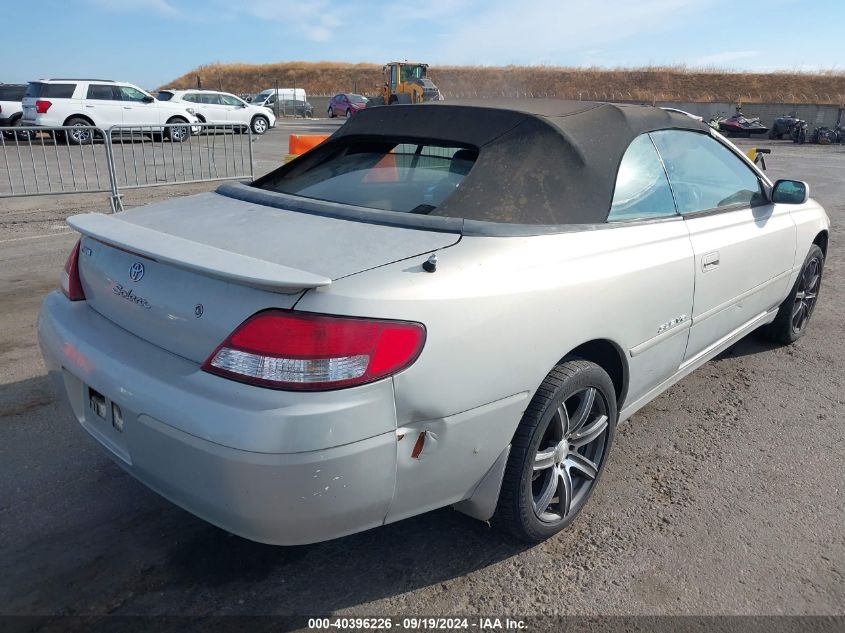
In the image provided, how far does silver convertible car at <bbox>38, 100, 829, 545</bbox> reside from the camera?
180cm

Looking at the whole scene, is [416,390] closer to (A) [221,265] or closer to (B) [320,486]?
(B) [320,486]

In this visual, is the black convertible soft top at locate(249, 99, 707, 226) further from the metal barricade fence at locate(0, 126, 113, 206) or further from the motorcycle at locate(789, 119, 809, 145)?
the motorcycle at locate(789, 119, 809, 145)

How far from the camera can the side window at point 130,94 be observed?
19477mm

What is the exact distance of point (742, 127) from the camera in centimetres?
3338

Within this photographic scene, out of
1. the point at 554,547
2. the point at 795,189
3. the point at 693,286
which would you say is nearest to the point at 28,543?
the point at 554,547

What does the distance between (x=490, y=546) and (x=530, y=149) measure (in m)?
1.59

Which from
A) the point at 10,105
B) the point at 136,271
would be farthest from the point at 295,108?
the point at 136,271

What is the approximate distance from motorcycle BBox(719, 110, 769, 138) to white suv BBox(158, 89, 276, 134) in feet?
77.4

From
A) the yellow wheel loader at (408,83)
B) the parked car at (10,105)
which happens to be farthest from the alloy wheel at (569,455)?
the yellow wheel loader at (408,83)

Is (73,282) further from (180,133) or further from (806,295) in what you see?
(180,133)

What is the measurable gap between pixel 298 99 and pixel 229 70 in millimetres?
44655

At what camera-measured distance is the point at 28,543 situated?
96.4 inches

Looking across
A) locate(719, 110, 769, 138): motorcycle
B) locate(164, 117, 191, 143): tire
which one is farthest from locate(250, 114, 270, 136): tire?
locate(719, 110, 769, 138): motorcycle

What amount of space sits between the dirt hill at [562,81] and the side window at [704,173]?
58.5 meters
